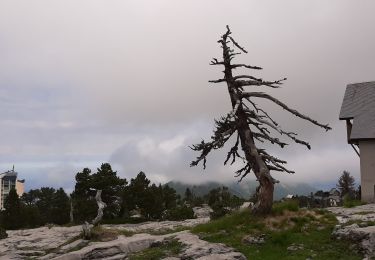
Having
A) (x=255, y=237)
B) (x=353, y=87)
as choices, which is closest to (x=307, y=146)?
(x=255, y=237)

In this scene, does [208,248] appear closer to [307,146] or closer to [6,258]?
[307,146]

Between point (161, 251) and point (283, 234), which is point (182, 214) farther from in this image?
point (283, 234)

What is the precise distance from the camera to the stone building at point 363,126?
4734 cm

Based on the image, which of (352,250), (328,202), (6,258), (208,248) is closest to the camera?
(352,250)

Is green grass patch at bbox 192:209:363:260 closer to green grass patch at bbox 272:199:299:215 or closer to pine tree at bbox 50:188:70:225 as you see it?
green grass patch at bbox 272:199:299:215

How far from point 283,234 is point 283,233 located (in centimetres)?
13

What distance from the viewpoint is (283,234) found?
21.2 m

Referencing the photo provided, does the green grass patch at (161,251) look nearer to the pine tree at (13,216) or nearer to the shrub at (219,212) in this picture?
the shrub at (219,212)

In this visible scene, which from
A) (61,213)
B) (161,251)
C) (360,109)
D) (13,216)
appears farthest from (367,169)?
(13,216)

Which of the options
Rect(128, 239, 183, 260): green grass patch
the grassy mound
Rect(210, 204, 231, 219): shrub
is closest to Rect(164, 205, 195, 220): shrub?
Rect(210, 204, 231, 219): shrub

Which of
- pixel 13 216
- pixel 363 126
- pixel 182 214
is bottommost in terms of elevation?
pixel 13 216

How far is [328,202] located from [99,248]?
49830mm

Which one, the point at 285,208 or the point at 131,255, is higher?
the point at 285,208

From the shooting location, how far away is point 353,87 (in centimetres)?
5516
